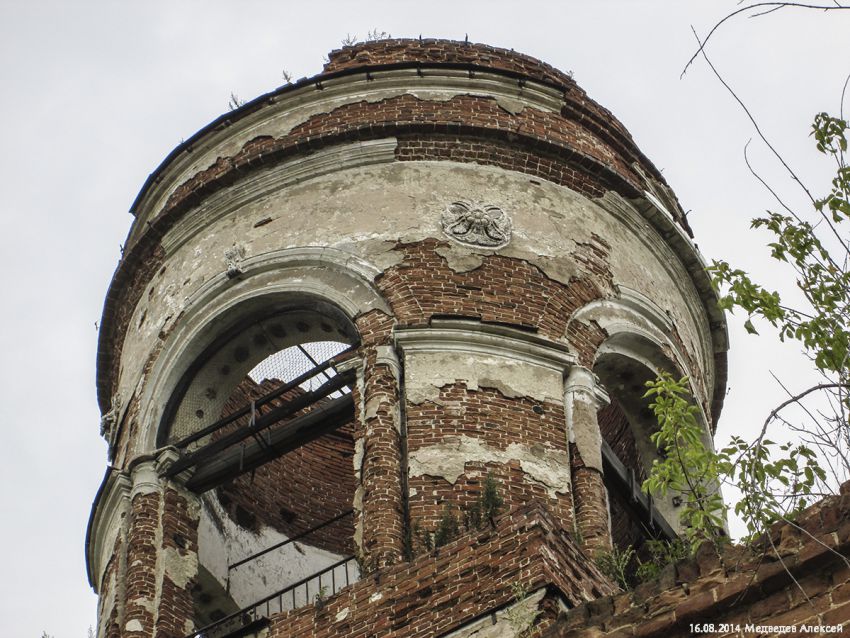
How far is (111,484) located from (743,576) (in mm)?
7323

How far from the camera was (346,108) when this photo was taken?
17609 millimetres

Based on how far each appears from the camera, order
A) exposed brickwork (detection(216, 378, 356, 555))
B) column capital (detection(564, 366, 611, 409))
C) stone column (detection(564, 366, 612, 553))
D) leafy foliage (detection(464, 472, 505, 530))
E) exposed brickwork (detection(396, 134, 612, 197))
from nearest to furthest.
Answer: leafy foliage (detection(464, 472, 505, 530)), stone column (detection(564, 366, 612, 553)), column capital (detection(564, 366, 611, 409)), exposed brickwork (detection(396, 134, 612, 197)), exposed brickwork (detection(216, 378, 356, 555))

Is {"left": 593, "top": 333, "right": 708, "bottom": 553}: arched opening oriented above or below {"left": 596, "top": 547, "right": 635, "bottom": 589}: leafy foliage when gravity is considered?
above

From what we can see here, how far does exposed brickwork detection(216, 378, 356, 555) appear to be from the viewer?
1816 centimetres

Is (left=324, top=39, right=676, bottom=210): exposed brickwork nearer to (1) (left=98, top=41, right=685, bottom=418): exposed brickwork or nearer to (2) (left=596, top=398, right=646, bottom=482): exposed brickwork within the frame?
(1) (left=98, top=41, right=685, bottom=418): exposed brickwork

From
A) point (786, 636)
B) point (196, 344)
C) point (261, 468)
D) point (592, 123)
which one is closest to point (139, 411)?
point (196, 344)

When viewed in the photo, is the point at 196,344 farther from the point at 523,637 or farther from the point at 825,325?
the point at 825,325

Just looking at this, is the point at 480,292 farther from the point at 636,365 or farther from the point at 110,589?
the point at 110,589

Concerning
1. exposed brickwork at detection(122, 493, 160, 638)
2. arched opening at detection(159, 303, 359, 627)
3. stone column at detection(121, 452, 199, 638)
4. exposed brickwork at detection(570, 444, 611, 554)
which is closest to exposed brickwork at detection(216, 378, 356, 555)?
arched opening at detection(159, 303, 359, 627)

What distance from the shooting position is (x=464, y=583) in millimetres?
12508

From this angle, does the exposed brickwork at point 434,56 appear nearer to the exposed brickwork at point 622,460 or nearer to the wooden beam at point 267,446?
the exposed brickwork at point 622,460

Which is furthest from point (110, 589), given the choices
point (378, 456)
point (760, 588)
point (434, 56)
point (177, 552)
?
point (760, 588)

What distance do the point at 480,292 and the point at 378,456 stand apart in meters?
2.04

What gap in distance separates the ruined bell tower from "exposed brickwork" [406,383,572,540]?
2 cm
